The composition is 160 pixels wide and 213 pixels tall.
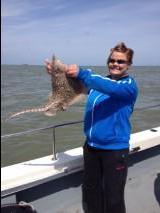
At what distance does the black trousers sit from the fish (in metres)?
0.38

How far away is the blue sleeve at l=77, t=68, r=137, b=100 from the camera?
2.51 metres

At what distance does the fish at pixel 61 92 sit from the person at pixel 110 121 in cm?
5

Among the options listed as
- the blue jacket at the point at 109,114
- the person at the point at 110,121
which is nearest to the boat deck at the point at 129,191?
the person at the point at 110,121

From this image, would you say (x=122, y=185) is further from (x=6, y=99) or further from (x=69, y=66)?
(x=6, y=99)

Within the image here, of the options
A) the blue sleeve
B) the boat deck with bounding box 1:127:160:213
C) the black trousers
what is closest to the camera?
the blue sleeve

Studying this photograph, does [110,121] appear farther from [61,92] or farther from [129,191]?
[129,191]

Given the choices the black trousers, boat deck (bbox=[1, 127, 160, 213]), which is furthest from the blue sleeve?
boat deck (bbox=[1, 127, 160, 213])

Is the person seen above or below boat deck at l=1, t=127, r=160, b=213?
above

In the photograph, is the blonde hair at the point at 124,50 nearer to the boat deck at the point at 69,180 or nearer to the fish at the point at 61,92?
the fish at the point at 61,92

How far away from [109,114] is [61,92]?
1.17ft

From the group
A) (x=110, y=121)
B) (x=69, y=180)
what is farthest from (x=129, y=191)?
(x=110, y=121)

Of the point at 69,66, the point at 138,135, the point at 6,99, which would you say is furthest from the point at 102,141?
the point at 6,99

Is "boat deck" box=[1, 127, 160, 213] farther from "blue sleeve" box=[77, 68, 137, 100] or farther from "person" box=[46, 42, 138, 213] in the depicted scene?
"blue sleeve" box=[77, 68, 137, 100]

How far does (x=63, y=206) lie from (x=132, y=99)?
3.97 ft
